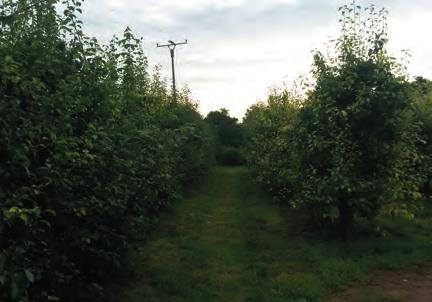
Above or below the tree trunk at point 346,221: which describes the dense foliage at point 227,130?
above

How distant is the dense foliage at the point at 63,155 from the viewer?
3.86m

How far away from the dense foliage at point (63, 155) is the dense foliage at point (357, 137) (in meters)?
3.67

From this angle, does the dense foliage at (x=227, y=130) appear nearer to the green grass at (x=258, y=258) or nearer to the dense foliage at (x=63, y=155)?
the green grass at (x=258, y=258)

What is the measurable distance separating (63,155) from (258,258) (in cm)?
591

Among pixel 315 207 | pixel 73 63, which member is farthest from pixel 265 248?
pixel 73 63

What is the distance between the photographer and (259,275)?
8570mm

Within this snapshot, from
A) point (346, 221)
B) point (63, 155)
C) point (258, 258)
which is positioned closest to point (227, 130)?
point (346, 221)

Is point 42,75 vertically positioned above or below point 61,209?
above

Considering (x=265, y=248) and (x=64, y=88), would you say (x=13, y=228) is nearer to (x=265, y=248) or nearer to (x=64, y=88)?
(x=64, y=88)

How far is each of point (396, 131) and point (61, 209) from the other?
6.68 metres

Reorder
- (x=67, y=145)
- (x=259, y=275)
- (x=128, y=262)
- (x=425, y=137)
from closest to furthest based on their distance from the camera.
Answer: (x=67, y=145)
(x=128, y=262)
(x=259, y=275)
(x=425, y=137)

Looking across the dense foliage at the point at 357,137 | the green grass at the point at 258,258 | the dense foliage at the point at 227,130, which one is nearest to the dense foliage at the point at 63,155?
the green grass at the point at 258,258

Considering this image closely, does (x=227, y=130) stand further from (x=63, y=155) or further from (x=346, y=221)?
(x=63, y=155)

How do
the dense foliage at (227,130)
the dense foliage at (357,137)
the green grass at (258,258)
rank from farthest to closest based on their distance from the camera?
1. the dense foliage at (227,130)
2. the dense foliage at (357,137)
3. the green grass at (258,258)
